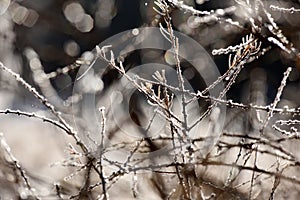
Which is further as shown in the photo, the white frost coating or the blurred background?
the white frost coating

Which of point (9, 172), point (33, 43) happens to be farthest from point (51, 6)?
point (9, 172)

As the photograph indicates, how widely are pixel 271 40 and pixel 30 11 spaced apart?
495 centimetres

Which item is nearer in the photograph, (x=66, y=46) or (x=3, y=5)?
(x=3, y=5)

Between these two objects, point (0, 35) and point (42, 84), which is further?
point (0, 35)

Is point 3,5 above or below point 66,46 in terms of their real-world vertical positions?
below

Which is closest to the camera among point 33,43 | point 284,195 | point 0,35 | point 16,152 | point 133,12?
point 284,195

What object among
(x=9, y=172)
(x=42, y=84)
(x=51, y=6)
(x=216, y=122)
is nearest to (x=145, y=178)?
(x=216, y=122)

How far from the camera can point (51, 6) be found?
199 inches

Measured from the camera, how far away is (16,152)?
15.5 ft

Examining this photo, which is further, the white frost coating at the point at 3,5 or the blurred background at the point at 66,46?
the white frost coating at the point at 3,5

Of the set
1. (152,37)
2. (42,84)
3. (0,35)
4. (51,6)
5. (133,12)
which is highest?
(133,12)

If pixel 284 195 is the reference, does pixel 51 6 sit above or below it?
above

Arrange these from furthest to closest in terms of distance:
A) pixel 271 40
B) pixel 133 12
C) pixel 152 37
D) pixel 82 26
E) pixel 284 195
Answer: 1. pixel 133 12
2. pixel 82 26
3. pixel 152 37
4. pixel 284 195
5. pixel 271 40

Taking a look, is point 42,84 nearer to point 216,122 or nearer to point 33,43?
point 216,122
